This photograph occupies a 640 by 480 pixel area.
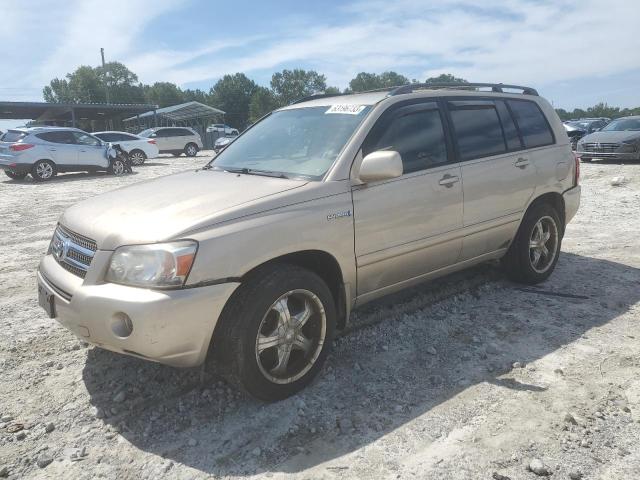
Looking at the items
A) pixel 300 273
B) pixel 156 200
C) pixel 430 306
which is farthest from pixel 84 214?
pixel 430 306

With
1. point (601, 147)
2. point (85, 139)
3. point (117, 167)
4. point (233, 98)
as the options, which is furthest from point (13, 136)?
point (233, 98)

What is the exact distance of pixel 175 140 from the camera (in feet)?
91.6

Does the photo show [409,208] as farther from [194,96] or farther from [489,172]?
[194,96]

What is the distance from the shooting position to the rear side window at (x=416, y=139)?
12.5 feet

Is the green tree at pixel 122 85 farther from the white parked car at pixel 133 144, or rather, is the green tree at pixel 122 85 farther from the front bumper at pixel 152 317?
the front bumper at pixel 152 317

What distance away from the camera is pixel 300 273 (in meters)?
3.15

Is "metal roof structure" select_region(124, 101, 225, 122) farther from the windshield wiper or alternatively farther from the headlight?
the headlight

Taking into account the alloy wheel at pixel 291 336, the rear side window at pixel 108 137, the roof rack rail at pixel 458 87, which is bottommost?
the alloy wheel at pixel 291 336

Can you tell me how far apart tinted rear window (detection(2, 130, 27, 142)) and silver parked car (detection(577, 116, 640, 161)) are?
57.7ft

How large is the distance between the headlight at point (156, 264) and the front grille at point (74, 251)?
1.00 feet

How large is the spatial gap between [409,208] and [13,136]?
54.1ft

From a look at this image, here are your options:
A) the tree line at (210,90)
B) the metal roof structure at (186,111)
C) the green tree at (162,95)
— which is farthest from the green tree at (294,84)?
the metal roof structure at (186,111)

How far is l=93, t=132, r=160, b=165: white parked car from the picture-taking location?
72.4 feet

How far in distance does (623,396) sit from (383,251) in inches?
66.0
